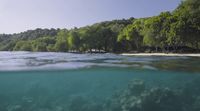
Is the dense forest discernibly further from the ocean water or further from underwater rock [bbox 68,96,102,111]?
underwater rock [bbox 68,96,102,111]

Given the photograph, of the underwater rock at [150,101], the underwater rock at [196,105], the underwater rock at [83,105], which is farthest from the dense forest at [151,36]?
the underwater rock at [83,105]

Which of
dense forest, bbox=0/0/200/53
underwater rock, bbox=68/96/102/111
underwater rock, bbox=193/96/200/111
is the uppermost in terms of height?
dense forest, bbox=0/0/200/53

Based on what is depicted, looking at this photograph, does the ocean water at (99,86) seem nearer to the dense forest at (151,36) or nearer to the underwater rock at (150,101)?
the underwater rock at (150,101)

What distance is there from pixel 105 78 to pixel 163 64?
5.67 m

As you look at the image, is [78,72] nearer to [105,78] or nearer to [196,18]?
[105,78]

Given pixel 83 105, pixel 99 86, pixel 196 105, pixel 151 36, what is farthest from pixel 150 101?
pixel 151 36

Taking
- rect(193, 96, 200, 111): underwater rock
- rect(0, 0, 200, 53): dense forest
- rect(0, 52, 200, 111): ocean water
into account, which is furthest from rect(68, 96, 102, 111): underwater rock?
rect(0, 0, 200, 53): dense forest

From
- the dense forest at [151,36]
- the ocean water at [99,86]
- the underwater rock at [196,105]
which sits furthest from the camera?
the dense forest at [151,36]

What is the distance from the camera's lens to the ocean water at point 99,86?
66.7ft

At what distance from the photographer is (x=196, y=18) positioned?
53.5 meters

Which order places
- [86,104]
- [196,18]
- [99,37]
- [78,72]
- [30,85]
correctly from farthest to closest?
[99,37] < [196,18] < [30,85] < [78,72] < [86,104]

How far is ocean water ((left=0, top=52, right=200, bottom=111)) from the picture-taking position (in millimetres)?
20344

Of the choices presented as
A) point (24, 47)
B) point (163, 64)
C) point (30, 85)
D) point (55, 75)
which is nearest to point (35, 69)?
point (55, 75)

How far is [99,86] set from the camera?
29.4 m
